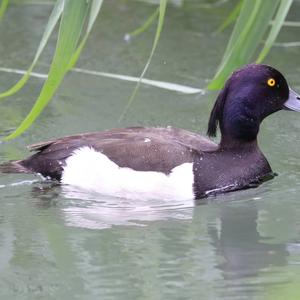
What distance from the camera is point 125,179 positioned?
5949 mm

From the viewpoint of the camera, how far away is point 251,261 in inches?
196

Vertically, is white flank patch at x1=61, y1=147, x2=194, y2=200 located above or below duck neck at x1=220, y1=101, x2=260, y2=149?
below

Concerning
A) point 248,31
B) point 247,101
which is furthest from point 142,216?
point 248,31

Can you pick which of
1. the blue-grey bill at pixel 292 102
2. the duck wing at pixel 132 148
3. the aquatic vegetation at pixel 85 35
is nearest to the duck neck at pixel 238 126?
the duck wing at pixel 132 148

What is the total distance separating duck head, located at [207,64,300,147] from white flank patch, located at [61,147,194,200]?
435mm

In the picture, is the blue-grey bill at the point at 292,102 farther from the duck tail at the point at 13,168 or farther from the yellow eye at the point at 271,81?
the duck tail at the point at 13,168

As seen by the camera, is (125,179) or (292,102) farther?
(292,102)

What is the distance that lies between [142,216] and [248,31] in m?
1.16

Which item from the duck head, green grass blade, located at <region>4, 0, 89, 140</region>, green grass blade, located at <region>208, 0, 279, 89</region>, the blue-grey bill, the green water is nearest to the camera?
the green water

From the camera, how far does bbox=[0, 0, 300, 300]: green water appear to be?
4.68 meters

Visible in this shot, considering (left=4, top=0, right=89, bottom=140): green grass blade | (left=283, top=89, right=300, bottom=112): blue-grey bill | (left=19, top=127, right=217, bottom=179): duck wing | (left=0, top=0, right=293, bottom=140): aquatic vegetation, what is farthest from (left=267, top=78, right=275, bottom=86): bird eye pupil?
(left=4, top=0, right=89, bottom=140): green grass blade

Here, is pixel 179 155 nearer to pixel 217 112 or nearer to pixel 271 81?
pixel 217 112

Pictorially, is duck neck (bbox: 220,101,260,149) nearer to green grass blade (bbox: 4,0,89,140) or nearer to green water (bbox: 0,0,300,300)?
green water (bbox: 0,0,300,300)

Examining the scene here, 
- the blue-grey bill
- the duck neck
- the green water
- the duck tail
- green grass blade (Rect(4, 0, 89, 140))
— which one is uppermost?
green grass blade (Rect(4, 0, 89, 140))
